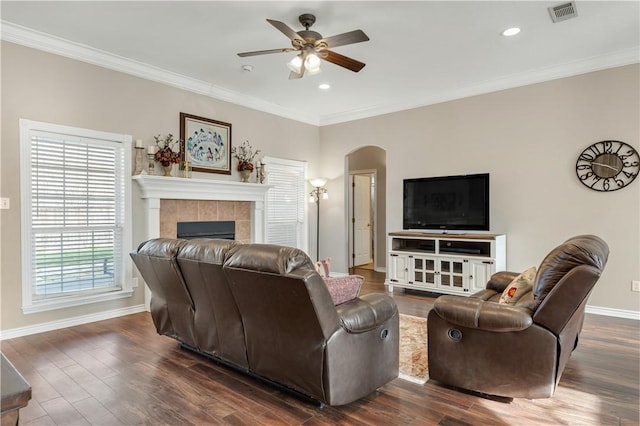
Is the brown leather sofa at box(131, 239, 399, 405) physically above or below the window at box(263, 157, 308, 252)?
below

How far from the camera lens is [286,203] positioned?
6.59 meters

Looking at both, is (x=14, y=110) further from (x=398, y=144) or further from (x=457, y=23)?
(x=398, y=144)

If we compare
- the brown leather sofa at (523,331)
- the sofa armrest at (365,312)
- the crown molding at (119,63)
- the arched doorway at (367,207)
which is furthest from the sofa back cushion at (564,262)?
the arched doorway at (367,207)

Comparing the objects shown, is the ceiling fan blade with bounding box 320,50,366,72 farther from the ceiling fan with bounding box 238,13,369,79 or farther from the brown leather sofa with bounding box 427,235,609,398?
the brown leather sofa with bounding box 427,235,609,398

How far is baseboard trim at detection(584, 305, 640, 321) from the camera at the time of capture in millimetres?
4176

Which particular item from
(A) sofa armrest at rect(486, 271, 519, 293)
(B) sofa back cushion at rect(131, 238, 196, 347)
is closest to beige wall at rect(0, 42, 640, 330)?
(B) sofa back cushion at rect(131, 238, 196, 347)

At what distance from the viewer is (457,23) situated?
140 inches

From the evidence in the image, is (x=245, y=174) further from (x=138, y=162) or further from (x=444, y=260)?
(x=444, y=260)

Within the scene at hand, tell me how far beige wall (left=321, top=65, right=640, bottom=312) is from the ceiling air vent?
1.41 m

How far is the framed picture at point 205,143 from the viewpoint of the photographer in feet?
16.6

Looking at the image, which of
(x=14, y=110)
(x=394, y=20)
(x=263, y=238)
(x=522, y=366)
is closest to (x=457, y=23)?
(x=394, y=20)

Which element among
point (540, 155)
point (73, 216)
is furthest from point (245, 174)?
point (540, 155)

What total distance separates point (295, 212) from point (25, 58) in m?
4.24

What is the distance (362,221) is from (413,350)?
5620 mm
